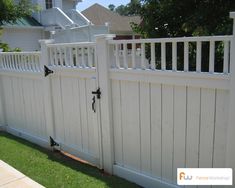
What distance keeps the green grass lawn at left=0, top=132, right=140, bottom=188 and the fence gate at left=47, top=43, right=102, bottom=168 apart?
0.21 meters

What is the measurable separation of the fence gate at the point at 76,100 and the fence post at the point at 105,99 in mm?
112

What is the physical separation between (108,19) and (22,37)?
1121 cm

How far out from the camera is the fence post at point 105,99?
163 inches

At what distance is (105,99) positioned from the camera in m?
4.25

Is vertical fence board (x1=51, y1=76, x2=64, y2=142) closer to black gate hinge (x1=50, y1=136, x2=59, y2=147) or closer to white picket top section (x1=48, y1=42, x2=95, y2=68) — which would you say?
black gate hinge (x1=50, y1=136, x2=59, y2=147)

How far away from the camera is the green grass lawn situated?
4.14 meters

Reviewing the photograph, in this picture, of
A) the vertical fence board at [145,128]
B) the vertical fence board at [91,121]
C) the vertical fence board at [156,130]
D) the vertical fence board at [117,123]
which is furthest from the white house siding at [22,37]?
the vertical fence board at [156,130]

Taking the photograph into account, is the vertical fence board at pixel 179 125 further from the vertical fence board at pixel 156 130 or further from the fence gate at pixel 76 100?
the fence gate at pixel 76 100

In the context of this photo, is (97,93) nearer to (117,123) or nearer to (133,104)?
(117,123)

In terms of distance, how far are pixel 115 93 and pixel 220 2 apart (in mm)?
2457

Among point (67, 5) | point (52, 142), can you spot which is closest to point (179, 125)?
point (52, 142)

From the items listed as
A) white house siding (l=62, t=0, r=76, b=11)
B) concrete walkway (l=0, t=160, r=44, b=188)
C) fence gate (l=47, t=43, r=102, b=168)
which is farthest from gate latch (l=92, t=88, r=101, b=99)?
white house siding (l=62, t=0, r=76, b=11)

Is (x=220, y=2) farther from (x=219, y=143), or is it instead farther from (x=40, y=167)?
(x=40, y=167)

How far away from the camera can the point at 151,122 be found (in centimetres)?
376
